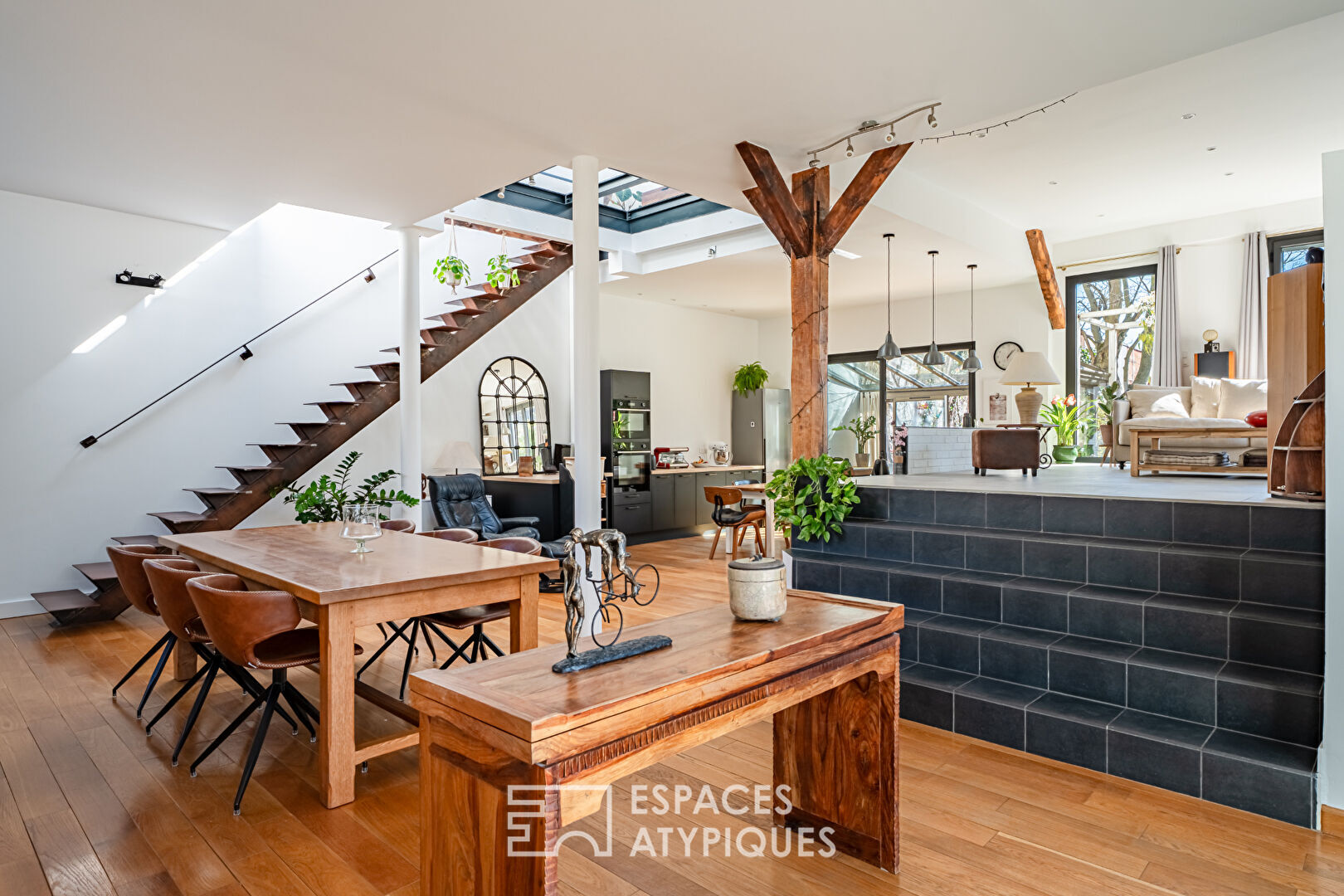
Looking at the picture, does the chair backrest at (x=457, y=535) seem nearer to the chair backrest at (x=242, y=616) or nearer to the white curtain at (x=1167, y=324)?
the chair backrest at (x=242, y=616)

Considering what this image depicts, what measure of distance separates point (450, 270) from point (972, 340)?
6.45m

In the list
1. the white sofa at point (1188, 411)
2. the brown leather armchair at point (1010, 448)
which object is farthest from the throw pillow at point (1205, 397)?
the brown leather armchair at point (1010, 448)

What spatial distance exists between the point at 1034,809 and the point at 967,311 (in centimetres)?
820

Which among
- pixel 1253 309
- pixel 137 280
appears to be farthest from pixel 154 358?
pixel 1253 309

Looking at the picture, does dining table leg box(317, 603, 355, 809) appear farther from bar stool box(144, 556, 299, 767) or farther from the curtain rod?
the curtain rod

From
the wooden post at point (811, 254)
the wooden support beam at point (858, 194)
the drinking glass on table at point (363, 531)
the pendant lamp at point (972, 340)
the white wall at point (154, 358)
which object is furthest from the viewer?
the pendant lamp at point (972, 340)

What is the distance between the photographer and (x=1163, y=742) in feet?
9.29

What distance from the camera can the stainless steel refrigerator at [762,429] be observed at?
444 inches

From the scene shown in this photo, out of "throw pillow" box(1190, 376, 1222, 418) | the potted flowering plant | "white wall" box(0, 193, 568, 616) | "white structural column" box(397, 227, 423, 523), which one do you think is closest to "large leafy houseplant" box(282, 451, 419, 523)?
"white structural column" box(397, 227, 423, 523)

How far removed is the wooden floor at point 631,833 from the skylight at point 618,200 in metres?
5.53

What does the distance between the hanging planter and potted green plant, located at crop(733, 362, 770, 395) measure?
14.3 ft

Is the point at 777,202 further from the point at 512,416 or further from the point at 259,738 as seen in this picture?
the point at 512,416

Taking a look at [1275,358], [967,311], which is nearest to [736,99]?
[1275,358]

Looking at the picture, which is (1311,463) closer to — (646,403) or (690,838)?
(690,838)
